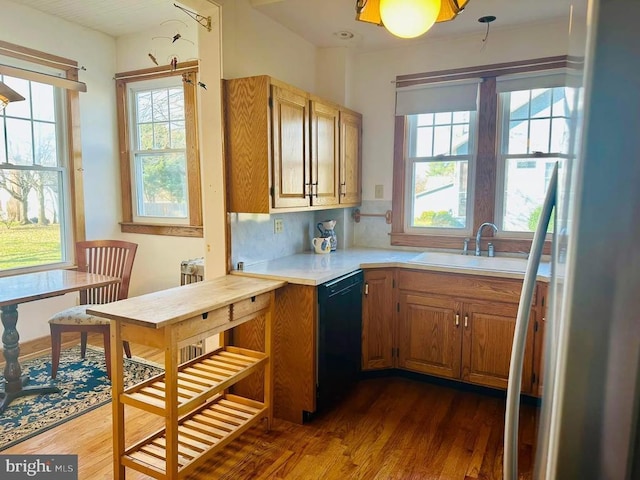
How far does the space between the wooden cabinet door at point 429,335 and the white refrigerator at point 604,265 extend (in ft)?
8.00

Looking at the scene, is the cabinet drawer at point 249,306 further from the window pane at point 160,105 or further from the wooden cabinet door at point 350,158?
the window pane at point 160,105

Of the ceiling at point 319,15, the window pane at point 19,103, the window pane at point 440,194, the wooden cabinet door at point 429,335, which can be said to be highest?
the ceiling at point 319,15

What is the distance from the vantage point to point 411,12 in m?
1.49

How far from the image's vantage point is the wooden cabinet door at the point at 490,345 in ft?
8.87

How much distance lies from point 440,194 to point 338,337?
1.49 m

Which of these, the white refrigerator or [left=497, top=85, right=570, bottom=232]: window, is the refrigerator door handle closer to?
the white refrigerator

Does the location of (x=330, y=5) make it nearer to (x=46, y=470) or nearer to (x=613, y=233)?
(x=613, y=233)

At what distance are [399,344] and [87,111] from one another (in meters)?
3.43

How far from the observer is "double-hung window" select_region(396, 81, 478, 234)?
328 centimetres

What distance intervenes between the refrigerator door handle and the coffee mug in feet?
7.96

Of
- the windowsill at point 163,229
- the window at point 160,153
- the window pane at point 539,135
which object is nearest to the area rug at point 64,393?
the windowsill at point 163,229

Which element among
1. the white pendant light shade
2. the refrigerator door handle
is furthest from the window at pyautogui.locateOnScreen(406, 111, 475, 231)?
the refrigerator door handle

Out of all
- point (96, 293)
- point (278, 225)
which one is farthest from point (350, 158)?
point (96, 293)

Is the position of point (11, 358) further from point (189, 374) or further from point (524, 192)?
point (524, 192)
